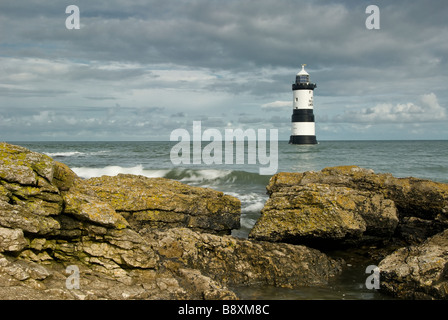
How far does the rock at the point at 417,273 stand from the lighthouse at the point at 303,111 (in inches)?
1786

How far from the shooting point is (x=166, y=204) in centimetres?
813

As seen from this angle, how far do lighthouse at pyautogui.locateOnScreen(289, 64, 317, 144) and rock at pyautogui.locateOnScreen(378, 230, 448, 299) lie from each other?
45355 millimetres

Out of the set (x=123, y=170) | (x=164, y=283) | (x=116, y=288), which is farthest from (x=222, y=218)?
(x=123, y=170)

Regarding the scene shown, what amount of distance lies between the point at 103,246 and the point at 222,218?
11.1ft

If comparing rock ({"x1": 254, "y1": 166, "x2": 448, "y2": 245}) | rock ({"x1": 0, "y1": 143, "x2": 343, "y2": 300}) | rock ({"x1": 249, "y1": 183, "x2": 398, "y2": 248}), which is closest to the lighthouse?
rock ({"x1": 254, "y1": 166, "x2": 448, "y2": 245})

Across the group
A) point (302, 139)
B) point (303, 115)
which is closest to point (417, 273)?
point (302, 139)

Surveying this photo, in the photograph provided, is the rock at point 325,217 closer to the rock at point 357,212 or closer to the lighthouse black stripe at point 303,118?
the rock at point 357,212

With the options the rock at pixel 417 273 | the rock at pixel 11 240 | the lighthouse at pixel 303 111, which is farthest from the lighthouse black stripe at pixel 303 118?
the rock at pixel 11 240

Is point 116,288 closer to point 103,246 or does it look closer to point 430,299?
point 103,246

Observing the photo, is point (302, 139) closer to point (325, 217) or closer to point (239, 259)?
point (325, 217)

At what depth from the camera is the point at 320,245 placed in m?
8.11

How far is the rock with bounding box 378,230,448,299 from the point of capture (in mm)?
5742

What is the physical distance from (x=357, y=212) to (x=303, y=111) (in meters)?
45.2

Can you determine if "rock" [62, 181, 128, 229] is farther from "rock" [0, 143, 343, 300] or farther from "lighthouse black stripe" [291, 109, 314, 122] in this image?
"lighthouse black stripe" [291, 109, 314, 122]
